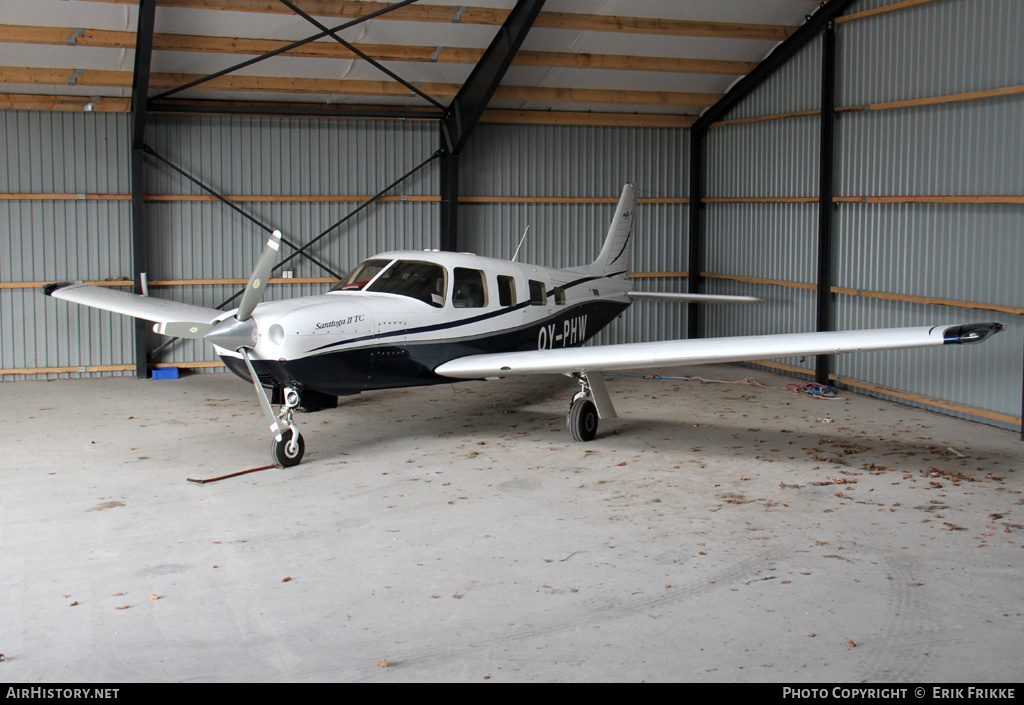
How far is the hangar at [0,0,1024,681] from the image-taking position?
538cm

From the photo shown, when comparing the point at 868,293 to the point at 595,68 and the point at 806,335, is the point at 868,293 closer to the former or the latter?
the point at 806,335

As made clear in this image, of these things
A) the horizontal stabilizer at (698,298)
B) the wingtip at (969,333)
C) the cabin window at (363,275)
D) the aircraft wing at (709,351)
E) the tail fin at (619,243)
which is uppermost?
the tail fin at (619,243)

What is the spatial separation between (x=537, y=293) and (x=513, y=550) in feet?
17.1

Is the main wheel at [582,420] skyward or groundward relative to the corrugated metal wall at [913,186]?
groundward

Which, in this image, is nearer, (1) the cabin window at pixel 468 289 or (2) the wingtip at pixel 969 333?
(2) the wingtip at pixel 969 333

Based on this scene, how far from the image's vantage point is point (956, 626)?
5.25 meters

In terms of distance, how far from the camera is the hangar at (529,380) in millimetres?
5375

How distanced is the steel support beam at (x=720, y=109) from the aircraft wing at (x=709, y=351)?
6.26 meters

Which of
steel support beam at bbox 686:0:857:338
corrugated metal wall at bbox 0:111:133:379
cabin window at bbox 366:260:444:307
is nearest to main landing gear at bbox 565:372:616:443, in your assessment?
cabin window at bbox 366:260:444:307

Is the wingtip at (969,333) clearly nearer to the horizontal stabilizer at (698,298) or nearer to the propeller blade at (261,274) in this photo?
the horizontal stabilizer at (698,298)

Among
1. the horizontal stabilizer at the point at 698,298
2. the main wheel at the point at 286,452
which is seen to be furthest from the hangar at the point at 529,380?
the horizontal stabilizer at the point at 698,298

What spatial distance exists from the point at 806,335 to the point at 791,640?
183 inches

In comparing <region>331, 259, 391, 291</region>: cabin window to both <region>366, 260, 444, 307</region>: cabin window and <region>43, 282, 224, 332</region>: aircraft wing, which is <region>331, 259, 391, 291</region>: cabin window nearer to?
<region>366, 260, 444, 307</region>: cabin window

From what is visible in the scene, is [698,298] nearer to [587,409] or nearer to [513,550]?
[587,409]
